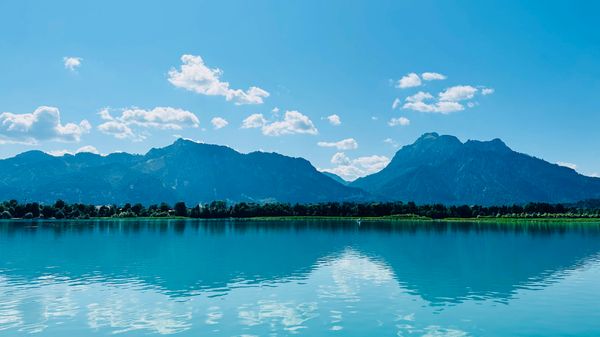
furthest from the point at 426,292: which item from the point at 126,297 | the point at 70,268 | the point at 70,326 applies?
the point at 70,268

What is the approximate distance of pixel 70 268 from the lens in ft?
225

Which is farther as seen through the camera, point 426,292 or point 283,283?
point 283,283

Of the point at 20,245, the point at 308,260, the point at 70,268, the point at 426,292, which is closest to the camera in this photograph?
the point at 426,292

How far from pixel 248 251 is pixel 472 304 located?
58.0 metres

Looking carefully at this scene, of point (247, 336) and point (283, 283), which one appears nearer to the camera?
point (247, 336)

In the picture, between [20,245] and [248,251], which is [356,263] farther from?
[20,245]

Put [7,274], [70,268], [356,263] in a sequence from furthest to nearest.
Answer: [356,263]
[70,268]
[7,274]

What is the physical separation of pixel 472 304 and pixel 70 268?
5538cm

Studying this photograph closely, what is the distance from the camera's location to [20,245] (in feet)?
351

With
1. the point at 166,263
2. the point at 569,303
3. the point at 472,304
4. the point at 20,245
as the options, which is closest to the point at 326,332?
the point at 472,304

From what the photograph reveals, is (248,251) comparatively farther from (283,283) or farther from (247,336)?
(247,336)

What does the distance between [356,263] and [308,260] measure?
9050 mm

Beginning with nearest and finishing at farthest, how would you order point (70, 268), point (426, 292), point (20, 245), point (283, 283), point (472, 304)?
point (472, 304)
point (426, 292)
point (283, 283)
point (70, 268)
point (20, 245)

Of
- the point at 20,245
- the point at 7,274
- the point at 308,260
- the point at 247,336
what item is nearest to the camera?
the point at 247,336
